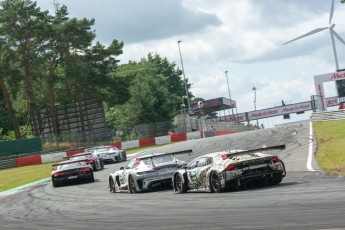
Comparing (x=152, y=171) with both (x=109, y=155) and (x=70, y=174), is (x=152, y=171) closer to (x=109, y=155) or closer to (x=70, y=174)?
(x=70, y=174)

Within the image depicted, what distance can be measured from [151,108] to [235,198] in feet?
264

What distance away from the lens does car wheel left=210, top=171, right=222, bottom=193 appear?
15.3 metres

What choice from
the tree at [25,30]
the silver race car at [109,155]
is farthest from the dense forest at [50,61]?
the silver race car at [109,155]

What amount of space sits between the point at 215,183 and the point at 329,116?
39.3 meters

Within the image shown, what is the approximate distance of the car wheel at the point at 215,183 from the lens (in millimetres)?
15266

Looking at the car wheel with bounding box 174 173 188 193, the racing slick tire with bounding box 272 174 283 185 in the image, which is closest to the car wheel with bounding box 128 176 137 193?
the car wheel with bounding box 174 173 188 193

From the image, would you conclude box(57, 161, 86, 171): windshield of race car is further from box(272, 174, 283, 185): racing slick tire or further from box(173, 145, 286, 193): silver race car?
box(272, 174, 283, 185): racing slick tire

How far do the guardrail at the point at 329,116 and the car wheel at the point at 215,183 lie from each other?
36.8 m

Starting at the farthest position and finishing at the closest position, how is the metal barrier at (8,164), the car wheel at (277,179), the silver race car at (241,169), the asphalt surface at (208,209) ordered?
the metal barrier at (8,164), the car wheel at (277,179), the silver race car at (241,169), the asphalt surface at (208,209)

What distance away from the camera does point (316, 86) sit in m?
65.2

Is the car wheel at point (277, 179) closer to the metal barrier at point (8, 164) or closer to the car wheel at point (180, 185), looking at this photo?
the car wheel at point (180, 185)

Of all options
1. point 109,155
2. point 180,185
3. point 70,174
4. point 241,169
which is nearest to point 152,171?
point 180,185

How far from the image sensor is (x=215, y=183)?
15.5 meters

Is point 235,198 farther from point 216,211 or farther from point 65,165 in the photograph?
point 65,165
